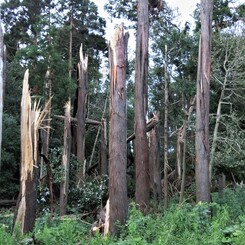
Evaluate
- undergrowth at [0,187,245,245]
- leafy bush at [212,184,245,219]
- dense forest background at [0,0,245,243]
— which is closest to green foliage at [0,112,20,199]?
dense forest background at [0,0,245,243]

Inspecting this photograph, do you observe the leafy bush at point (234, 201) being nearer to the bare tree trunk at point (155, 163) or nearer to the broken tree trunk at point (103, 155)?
the bare tree trunk at point (155, 163)

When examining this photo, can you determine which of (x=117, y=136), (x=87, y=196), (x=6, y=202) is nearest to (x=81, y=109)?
(x=87, y=196)

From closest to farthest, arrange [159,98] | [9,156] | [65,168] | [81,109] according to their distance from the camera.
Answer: [65,168], [81,109], [9,156], [159,98]

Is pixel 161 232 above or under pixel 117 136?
→ under

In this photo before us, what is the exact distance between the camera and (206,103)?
13.0 m

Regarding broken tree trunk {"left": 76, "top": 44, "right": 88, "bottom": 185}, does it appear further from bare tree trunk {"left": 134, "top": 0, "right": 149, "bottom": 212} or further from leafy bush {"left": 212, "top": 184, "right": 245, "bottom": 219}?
leafy bush {"left": 212, "top": 184, "right": 245, "bottom": 219}

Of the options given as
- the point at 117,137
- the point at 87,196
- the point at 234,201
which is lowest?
the point at 87,196

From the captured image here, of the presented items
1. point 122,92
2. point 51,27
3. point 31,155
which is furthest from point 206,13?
point 51,27

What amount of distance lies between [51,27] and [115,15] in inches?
273

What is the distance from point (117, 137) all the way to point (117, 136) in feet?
0.08

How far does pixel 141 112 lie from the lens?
13.1 metres

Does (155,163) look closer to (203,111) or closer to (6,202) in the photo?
(203,111)

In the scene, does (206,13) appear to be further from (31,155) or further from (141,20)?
(31,155)

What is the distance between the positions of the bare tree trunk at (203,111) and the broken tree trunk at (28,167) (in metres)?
5.06
